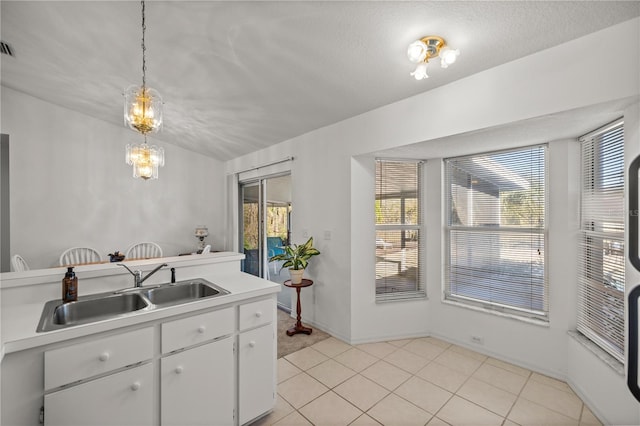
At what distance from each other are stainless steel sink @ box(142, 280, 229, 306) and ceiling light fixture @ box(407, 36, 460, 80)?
194 cm

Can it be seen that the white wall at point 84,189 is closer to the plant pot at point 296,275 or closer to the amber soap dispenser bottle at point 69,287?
the plant pot at point 296,275

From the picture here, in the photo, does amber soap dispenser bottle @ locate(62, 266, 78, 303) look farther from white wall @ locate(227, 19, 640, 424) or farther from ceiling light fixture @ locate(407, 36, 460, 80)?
ceiling light fixture @ locate(407, 36, 460, 80)

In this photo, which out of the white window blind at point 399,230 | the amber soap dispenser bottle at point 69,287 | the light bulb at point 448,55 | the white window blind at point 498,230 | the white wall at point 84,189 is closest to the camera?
the amber soap dispenser bottle at point 69,287

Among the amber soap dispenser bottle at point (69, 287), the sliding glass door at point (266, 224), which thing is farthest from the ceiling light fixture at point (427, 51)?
the sliding glass door at point (266, 224)

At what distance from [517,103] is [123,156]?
17.6 ft

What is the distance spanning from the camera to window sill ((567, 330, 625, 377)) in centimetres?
181

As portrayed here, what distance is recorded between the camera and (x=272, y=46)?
2.08 meters

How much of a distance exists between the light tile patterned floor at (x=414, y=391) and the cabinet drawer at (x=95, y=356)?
39.4 inches

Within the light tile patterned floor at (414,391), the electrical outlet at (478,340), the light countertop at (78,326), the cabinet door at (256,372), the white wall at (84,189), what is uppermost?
the white wall at (84,189)

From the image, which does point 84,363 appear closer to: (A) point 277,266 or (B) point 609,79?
(B) point 609,79

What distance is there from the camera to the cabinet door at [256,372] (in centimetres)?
177

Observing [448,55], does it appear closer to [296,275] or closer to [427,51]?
[427,51]

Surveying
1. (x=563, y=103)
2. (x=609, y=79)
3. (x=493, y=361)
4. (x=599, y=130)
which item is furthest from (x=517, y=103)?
(x=493, y=361)

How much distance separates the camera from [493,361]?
8.71ft
